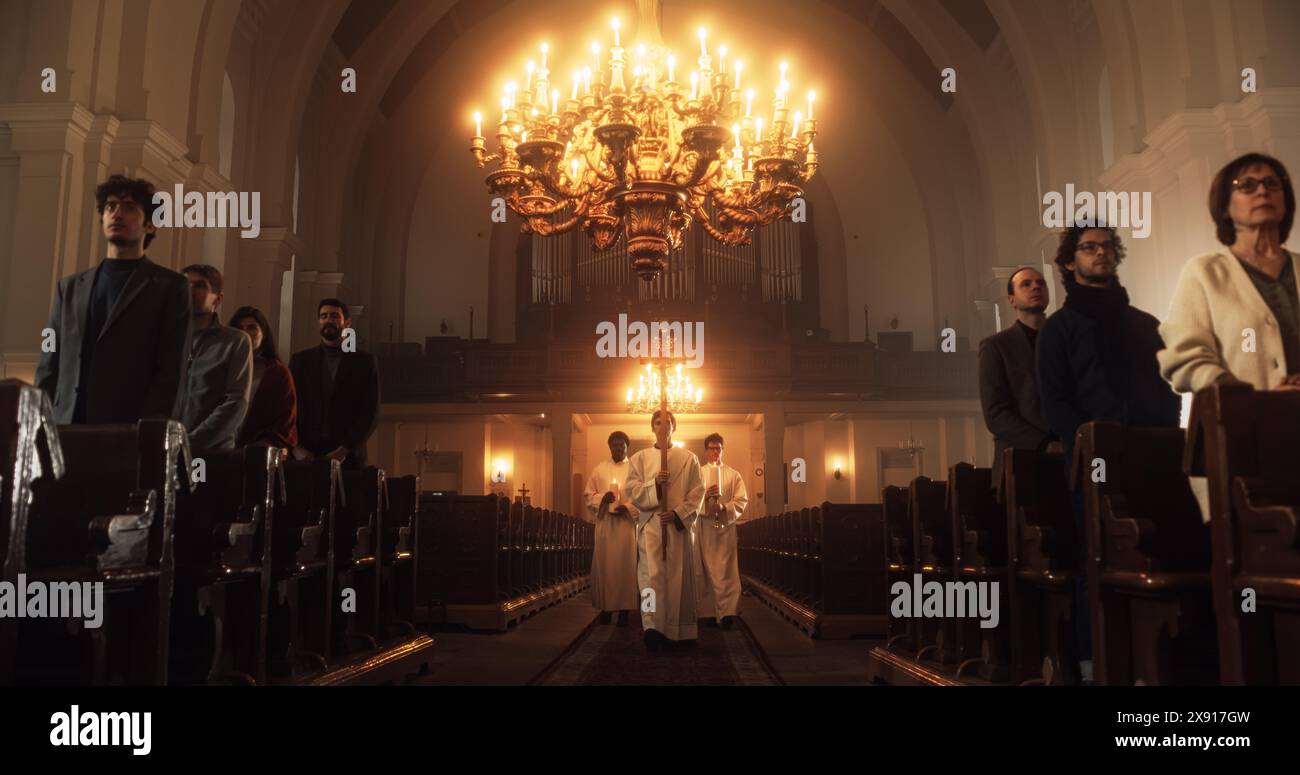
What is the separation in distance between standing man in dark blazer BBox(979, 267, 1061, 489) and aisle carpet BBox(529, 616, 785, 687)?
5.45 feet

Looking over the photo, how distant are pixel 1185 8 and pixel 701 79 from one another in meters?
4.52

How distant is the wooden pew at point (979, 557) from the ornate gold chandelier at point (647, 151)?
3366 mm

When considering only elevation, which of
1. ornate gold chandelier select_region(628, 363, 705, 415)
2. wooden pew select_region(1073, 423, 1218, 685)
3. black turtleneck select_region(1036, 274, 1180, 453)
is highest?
ornate gold chandelier select_region(628, 363, 705, 415)

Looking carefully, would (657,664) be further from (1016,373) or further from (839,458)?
(839,458)

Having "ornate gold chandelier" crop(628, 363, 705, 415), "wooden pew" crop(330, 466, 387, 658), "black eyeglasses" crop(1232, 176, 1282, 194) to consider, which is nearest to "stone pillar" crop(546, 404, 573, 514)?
"ornate gold chandelier" crop(628, 363, 705, 415)

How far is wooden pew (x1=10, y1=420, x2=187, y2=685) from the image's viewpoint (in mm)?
2631

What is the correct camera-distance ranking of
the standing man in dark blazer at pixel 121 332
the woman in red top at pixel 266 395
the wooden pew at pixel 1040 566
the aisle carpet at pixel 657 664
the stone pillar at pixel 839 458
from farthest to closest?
the stone pillar at pixel 839 458, the woman in red top at pixel 266 395, the aisle carpet at pixel 657 664, the standing man in dark blazer at pixel 121 332, the wooden pew at pixel 1040 566

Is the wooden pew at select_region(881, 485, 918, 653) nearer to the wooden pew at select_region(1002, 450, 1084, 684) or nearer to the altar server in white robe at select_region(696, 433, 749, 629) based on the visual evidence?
the wooden pew at select_region(1002, 450, 1084, 684)

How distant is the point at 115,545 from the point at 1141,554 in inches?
109

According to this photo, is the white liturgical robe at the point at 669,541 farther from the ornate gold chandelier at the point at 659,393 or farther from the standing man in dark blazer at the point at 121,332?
the ornate gold chandelier at the point at 659,393

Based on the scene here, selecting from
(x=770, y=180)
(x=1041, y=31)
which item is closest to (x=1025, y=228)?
(x=1041, y=31)

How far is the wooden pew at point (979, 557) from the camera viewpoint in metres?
3.72

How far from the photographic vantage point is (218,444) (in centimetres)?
416

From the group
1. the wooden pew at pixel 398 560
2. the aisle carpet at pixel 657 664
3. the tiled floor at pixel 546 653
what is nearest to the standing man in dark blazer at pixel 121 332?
the wooden pew at pixel 398 560
